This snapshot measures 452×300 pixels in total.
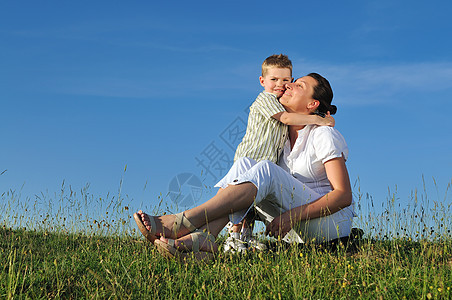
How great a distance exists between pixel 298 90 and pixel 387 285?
8.83 ft

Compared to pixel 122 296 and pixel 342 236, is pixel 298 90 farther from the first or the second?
pixel 122 296

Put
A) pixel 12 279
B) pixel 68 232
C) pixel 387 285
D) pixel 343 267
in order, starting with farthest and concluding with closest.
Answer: pixel 68 232 < pixel 343 267 < pixel 12 279 < pixel 387 285

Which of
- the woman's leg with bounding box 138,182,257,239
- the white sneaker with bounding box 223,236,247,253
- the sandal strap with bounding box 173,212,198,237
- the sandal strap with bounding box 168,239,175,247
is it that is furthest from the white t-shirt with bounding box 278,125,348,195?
the sandal strap with bounding box 168,239,175,247

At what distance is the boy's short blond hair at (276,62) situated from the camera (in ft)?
21.3

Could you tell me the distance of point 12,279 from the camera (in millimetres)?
4254

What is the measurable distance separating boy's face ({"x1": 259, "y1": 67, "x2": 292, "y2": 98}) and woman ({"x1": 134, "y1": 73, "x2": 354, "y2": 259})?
0.62 m

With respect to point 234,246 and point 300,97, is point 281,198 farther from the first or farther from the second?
point 300,97

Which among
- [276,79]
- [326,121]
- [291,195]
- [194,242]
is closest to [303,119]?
[326,121]

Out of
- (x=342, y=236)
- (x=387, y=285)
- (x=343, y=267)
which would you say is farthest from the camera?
(x=342, y=236)

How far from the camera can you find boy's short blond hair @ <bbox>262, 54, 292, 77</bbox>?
6500mm

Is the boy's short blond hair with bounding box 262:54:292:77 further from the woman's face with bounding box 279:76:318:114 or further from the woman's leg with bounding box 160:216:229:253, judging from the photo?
the woman's leg with bounding box 160:216:229:253

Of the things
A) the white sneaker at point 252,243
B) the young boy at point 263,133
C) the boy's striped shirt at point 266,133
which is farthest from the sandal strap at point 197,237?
the boy's striped shirt at point 266,133

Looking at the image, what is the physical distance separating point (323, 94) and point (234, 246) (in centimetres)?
226

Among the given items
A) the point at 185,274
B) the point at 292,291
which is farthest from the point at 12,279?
the point at 292,291
